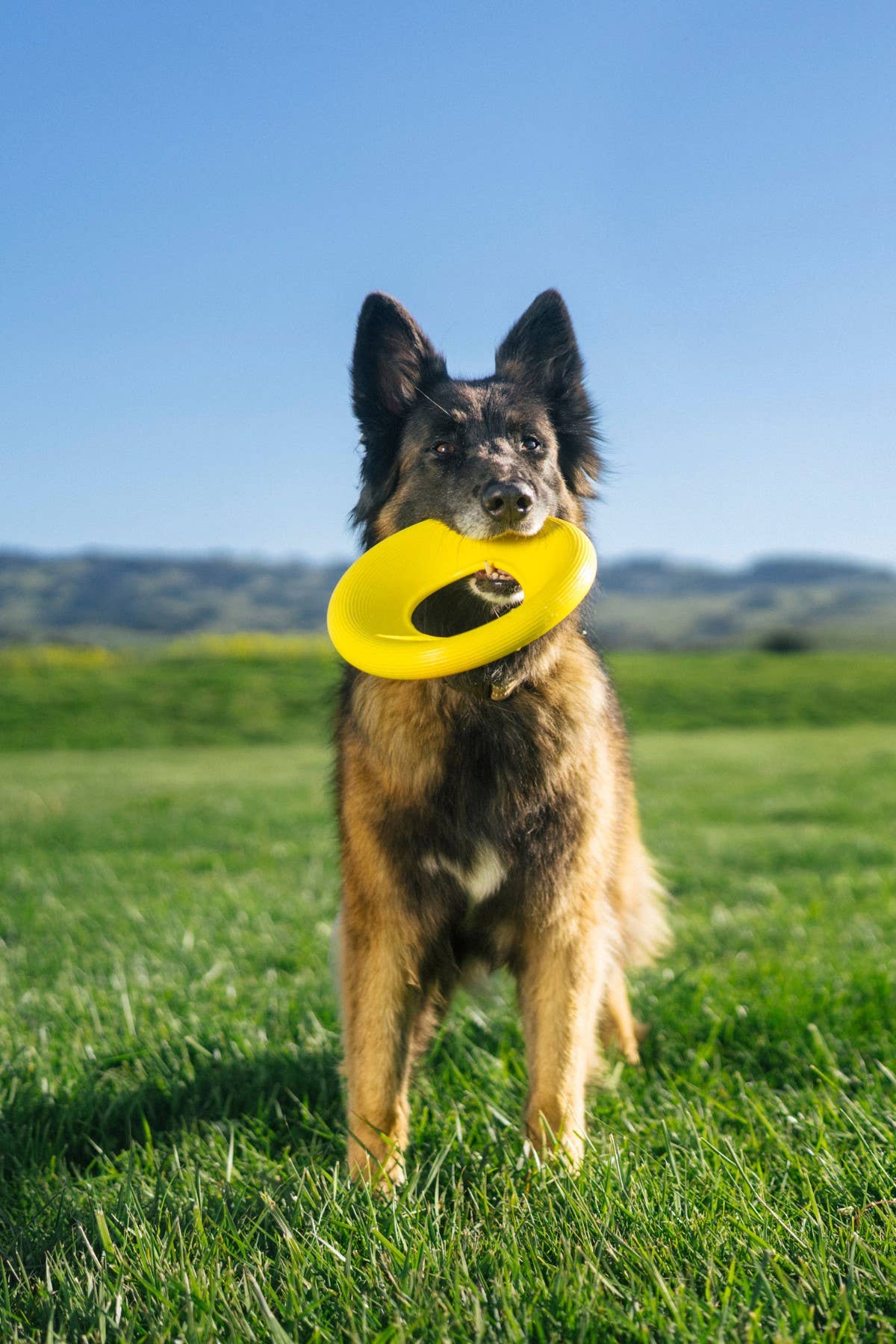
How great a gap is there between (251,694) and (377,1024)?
29.7 m

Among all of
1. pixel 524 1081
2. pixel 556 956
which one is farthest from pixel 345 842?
pixel 524 1081

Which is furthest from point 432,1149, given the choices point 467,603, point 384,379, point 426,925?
point 384,379

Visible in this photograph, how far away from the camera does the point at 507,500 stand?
2.88 m

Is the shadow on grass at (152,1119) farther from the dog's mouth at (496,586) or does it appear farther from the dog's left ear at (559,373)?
the dog's left ear at (559,373)

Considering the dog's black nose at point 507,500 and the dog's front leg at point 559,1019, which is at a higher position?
the dog's black nose at point 507,500

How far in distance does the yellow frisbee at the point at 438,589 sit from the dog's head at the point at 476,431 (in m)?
0.06

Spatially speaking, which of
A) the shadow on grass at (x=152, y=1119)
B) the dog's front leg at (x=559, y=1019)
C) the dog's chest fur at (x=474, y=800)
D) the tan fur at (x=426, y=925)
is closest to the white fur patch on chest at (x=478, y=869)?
the dog's chest fur at (x=474, y=800)

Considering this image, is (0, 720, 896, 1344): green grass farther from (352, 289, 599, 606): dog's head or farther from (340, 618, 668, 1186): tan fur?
(352, 289, 599, 606): dog's head

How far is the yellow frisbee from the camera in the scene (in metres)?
2.83

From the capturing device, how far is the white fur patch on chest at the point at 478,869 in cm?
291

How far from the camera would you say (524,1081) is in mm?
3365

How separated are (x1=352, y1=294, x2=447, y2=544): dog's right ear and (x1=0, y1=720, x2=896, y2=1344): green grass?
208 cm

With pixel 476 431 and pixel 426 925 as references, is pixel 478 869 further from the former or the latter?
pixel 476 431

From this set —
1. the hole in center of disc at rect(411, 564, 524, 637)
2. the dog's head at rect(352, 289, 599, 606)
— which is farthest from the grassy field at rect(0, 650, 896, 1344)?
the dog's head at rect(352, 289, 599, 606)
